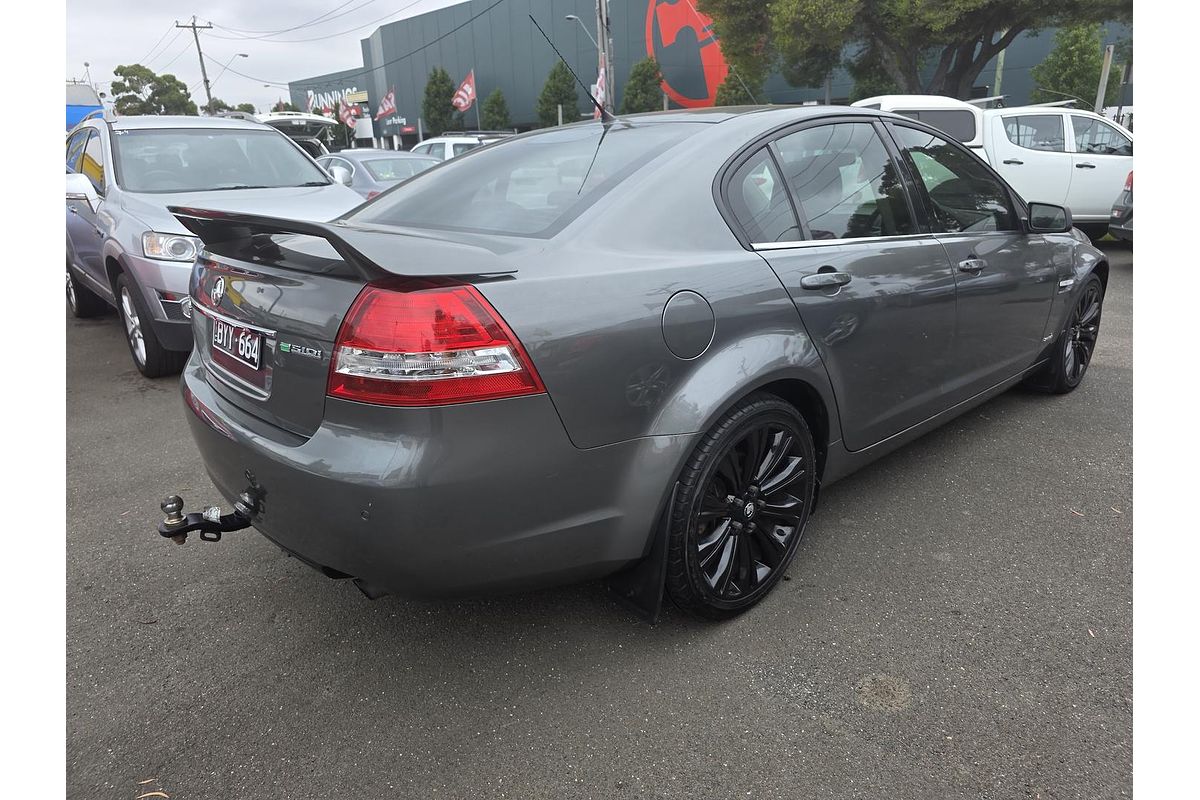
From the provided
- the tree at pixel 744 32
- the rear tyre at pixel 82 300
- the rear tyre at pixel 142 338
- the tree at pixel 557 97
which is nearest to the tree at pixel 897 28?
the tree at pixel 744 32

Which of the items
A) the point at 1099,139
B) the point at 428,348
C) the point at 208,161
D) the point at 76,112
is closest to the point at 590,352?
the point at 428,348

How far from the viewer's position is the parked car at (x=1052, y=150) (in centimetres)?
977

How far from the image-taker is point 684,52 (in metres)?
Result: 33.0

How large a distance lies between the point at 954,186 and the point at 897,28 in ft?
65.7

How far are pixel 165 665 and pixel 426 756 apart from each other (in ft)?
3.13

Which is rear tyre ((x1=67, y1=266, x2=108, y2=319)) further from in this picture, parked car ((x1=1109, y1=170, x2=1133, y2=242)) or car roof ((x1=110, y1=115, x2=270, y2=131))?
parked car ((x1=1109, y1=170, x2=1133, y2=242))

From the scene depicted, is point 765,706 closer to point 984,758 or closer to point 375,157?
point 984,758

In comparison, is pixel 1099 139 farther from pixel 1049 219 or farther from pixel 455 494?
pixel 455 494

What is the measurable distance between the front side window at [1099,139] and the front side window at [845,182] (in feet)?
29.0

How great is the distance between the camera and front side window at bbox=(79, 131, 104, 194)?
5664 millimetres

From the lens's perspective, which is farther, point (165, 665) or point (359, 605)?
point (359, 605)

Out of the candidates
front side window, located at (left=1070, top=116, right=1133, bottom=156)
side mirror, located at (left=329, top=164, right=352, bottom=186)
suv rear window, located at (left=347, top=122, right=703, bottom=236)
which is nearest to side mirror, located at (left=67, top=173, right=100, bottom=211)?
side mirror, located at (left=329, top=164, right=352, bottom=186)

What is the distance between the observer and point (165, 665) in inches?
91.9

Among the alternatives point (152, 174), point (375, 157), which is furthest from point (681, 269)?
point (375, 157)
